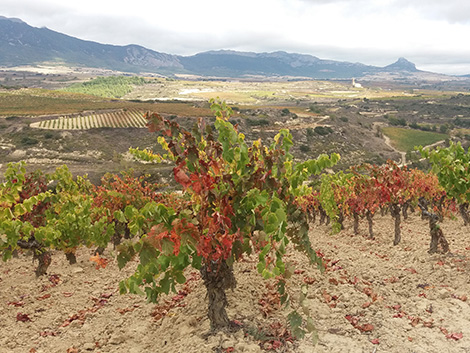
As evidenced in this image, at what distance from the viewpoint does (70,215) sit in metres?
11.5

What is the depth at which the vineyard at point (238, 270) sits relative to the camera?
16.5 ft

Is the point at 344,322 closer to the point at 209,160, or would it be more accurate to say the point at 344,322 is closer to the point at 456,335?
the point at 456,335

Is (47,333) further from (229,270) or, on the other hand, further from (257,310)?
(257,310)

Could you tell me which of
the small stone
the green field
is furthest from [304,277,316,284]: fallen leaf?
the green field

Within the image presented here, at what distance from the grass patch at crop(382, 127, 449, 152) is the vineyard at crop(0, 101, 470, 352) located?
73577 mm

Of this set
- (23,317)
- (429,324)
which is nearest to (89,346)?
→ (23,317)

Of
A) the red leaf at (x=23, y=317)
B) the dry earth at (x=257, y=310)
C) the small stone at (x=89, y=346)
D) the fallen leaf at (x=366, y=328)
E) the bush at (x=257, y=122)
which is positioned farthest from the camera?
the bush at (x=257, y=122)

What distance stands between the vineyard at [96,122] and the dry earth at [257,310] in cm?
6361

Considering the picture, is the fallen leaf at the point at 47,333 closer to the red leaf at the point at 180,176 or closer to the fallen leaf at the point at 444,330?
the red leaf at the point at 180,176

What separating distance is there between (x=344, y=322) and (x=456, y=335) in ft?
6.56

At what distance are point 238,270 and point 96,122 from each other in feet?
257

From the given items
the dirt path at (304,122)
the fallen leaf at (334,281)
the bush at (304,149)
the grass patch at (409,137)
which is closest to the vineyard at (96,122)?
the bush at (304,149)

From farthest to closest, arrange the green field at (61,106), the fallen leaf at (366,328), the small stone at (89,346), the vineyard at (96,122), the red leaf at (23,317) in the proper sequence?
the green field at (61,106) → the vineyard at (96,122) → the red leaf at (23,317) → the small stone at (89,346) → the fallen leaf at (366,328)

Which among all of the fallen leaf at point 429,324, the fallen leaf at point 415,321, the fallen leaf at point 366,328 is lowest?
the fallen leaf at point 415,321
